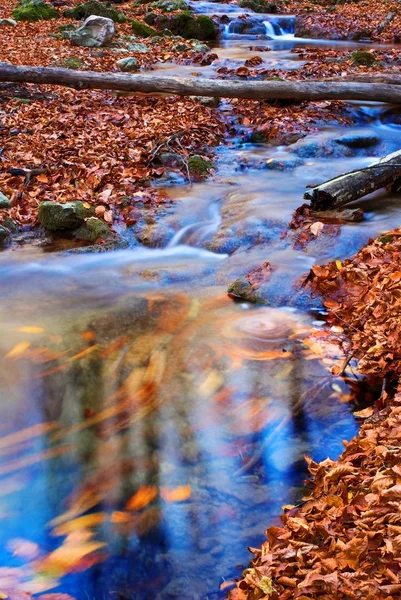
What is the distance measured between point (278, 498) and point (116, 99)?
9.10 m

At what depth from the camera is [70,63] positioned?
12.5 m

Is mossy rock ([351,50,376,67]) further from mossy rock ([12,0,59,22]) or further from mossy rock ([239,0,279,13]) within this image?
mossy rock ([12,0,59,22])

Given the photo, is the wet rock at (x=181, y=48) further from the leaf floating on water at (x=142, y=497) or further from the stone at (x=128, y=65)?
the leaf floating on water at (x=142, y=497)

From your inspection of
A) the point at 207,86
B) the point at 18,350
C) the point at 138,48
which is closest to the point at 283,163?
the point at 207,86

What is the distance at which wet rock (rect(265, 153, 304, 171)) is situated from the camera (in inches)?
333

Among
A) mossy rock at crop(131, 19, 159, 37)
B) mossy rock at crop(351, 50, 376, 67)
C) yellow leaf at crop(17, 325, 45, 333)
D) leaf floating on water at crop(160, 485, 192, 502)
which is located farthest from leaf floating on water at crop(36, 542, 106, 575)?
mossy rock at crop(131, 19, 159, 37)

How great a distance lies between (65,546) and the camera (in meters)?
2.96

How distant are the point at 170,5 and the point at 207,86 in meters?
13.5

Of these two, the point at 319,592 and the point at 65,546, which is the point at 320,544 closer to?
the point at 319,592

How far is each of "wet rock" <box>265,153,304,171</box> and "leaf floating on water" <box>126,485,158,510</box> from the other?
6120 millimetres

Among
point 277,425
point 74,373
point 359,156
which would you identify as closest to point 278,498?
point 277,425

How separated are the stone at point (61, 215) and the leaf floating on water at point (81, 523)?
410 cm

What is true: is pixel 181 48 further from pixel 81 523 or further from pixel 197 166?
pixel 81 523

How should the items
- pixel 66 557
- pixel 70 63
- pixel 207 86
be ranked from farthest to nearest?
1. pixel 70 63
2. pixel 207 86
3. pixel 66 557
